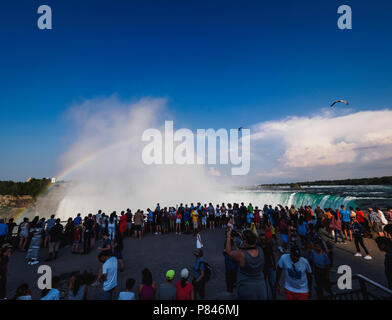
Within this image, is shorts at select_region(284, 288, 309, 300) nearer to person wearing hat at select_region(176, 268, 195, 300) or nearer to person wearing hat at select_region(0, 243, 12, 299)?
person wearing hat at select_region(176, 268, 195, 300)

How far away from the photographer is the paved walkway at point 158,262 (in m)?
6.24

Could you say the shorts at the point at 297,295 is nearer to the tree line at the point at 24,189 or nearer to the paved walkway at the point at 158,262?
the paved walkway at the point at 158,262

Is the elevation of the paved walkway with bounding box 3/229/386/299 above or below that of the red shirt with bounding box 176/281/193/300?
below

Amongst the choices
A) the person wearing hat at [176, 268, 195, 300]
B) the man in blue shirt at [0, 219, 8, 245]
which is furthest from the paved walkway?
the person wearing hat at [176, 268, 195, 300]

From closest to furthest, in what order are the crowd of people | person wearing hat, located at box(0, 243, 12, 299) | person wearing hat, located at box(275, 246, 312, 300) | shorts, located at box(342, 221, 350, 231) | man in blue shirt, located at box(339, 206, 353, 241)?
1. the crowd of people
2. person wearing hat, located at box(275, 246, 312, 300)
3. person wearing hat, located at box(0, 243, 12, 299)
4. man in blue shirt, located at box(339, 206, 353, 241)
5. shorts, located at box(342, 221, 350, 231)

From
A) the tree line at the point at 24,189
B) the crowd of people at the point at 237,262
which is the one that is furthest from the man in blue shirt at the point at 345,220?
the tree line at the point at 24,189

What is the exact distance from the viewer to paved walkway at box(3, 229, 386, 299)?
624 cm

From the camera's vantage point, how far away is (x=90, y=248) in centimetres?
1028

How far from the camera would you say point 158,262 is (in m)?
8.05

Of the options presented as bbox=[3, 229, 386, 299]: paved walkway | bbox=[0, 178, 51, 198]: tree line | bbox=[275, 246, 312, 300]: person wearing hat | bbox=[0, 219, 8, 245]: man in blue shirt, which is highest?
bbox=[275, 246, 312, 300]: person wearing hat

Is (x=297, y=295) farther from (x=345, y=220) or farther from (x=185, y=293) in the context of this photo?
(x=345, y=220)
